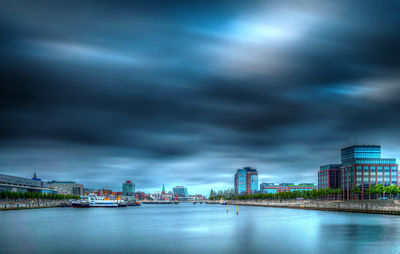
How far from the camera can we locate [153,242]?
5834 cm

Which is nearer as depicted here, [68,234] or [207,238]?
[207,238]

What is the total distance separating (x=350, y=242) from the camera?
189 feet

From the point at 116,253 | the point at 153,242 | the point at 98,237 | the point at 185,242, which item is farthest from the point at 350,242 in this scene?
the point at 98,237

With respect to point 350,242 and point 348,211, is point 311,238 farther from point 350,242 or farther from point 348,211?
point 348,211

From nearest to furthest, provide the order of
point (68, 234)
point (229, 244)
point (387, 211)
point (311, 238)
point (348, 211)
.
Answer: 1. point (229, 244)
2. point (311, 238)
3. point (68, 234)
4. point (387, 211)
5. point (348, 211)

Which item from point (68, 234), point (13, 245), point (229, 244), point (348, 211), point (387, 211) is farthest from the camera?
point (348, 211)

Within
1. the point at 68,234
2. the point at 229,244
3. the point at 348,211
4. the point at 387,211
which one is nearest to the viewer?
the point at 229,244

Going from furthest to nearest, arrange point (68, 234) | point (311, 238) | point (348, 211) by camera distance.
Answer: point (348, 211) → point (68, 234) → point (311, 238)

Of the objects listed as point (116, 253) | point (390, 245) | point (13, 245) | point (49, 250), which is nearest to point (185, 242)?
point (116, 253)

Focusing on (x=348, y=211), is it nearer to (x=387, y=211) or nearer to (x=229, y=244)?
(x=387, y=211)

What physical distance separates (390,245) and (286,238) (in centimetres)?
1491

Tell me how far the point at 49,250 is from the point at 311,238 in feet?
123

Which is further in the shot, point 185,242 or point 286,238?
point 286,238

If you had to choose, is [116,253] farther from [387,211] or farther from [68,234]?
[387,211]
